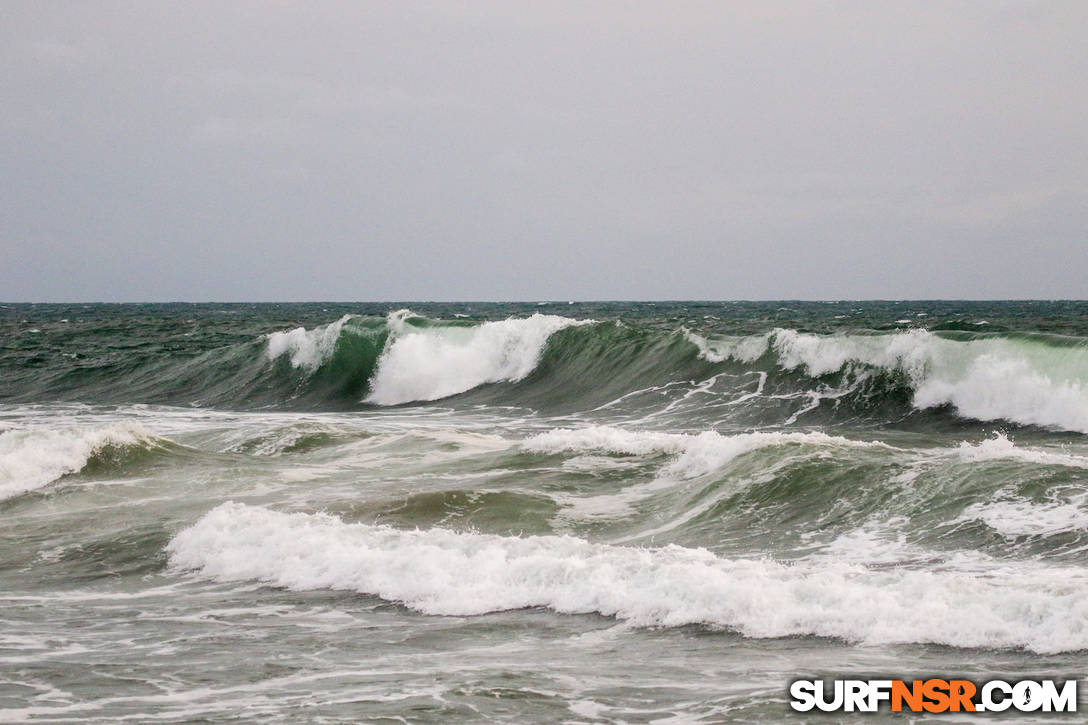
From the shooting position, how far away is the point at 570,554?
30.3ft

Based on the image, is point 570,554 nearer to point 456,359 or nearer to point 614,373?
point 614,373

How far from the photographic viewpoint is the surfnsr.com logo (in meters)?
5.75

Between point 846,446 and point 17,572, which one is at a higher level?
point 846,446

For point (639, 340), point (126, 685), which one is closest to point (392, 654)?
point (126, 685)

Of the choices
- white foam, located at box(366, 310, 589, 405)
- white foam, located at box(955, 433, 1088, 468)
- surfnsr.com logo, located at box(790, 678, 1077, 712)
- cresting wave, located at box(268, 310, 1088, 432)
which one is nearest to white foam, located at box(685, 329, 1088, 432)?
→ cresting wave, located at box(268, 310, 1088, 432)

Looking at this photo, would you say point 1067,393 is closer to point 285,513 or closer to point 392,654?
point 285,513

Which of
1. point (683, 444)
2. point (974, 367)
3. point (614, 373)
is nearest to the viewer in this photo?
point (683, 444)

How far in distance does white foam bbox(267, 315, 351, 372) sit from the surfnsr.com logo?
28151 mm

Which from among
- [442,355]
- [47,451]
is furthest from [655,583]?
[442,355]

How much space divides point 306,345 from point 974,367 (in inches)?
793

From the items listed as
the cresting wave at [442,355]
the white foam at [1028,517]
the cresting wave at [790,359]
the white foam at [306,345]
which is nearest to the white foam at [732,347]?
the cresting wave at [790,359]

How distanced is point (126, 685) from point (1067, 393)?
16.9m

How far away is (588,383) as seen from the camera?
89.8ft

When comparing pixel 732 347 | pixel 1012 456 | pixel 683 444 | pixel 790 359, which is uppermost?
pixel 732 347
